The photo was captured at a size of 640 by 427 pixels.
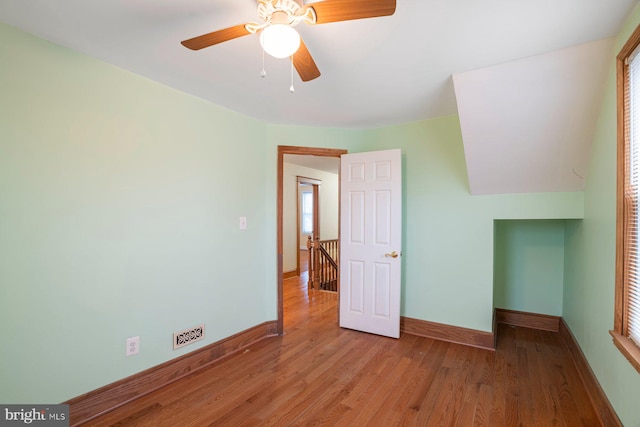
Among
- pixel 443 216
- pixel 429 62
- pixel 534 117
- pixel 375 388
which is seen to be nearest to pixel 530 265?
pixel 443 216

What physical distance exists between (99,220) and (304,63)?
1662 mm

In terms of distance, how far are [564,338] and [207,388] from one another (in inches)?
133

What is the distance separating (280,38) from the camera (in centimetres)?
121

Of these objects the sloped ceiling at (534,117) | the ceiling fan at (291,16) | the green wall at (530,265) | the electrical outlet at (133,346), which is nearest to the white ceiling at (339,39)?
the sloped ceiling at (534,117)

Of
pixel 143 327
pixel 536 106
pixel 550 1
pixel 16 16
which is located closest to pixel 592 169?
pixel 536 106

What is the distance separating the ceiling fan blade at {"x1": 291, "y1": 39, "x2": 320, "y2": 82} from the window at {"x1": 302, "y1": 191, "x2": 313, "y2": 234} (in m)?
6.31

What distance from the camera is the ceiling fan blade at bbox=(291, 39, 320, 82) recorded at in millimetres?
1419

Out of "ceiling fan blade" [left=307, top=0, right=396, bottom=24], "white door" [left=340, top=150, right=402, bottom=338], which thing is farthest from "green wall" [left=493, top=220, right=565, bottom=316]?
"ceiling fan blade" [left=307, top=0, right=396, bottom=24]

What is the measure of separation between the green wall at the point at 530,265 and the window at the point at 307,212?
5.00m

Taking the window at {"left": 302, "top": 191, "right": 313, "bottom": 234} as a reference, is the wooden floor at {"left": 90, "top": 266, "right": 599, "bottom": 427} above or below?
below

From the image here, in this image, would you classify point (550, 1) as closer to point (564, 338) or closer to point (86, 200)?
point (86, 200)

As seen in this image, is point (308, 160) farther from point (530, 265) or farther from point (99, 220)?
point (99, 220)

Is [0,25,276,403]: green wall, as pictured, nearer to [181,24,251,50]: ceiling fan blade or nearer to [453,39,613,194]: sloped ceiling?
[181,24,251,50]: ceiling fan blade

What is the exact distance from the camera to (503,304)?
141 inches
